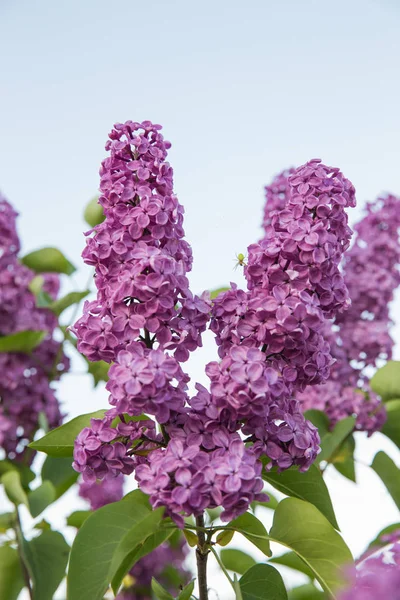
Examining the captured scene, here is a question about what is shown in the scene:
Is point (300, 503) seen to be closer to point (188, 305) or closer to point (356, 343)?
point (188, 305)

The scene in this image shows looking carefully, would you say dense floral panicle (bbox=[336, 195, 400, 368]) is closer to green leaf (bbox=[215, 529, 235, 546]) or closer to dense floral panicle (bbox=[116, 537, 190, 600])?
dense floral panicle (bbox=[116, 537, 190, 600])

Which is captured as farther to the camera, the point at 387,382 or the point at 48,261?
the point at 48,261

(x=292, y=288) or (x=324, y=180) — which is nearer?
(x=292, y=288)

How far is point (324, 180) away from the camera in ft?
4.39

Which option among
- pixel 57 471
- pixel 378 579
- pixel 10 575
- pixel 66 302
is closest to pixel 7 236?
pixel 66 302

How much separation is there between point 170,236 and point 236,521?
1.66 feet

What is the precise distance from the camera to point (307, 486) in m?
1.35

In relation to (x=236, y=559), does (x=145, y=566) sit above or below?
above

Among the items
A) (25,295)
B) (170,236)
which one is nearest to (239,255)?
(170,236)

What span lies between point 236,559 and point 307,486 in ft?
2.59

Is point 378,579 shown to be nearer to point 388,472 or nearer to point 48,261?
point 388,472

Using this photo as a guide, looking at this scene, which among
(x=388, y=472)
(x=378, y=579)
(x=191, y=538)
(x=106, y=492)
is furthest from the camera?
(x=106, y=492)

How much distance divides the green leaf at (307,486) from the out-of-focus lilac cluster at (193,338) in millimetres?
99

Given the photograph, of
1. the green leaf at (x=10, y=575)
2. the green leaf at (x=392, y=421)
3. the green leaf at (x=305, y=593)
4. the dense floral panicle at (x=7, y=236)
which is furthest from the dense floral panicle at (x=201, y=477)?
the dense floral panicle at (x=7, y=236)
